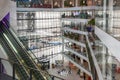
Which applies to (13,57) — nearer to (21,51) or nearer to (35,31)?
(21,51)

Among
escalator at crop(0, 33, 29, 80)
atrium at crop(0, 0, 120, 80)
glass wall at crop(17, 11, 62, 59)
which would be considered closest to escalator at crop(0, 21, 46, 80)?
atrium at crop(0, 0, 120, 80)

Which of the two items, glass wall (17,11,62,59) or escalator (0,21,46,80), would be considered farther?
glass wall (17,11,62,59)

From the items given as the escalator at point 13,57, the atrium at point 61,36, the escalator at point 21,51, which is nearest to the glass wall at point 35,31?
the atrium at point 61,36

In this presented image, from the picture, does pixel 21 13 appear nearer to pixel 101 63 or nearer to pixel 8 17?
pixel 8 17

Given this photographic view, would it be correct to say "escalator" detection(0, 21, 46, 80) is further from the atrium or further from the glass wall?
the glass wall

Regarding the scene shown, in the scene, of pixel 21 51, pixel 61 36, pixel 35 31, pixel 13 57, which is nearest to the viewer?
pixel 13 57

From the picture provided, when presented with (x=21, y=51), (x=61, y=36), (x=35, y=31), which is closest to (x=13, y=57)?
(x=21, y=51)

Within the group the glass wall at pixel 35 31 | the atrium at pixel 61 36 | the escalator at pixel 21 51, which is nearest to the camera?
the atrium at pixel 61 36

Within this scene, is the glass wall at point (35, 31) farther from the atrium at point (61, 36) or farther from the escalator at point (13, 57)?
the escalator at point (13, 57)

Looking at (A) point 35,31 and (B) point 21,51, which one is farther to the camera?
(A) point 35,31

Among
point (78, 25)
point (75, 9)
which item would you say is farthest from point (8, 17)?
point (75, 9)

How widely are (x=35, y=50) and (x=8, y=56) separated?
2942cm

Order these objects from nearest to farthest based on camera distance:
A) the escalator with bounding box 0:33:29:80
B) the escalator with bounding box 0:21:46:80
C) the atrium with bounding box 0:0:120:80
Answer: the atrium with bounding box 0:0:120:80 < the escalator with bounding box 0:33:29:80 < the escalator with bounding box 0:21:46:80

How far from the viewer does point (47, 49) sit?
162 feet
